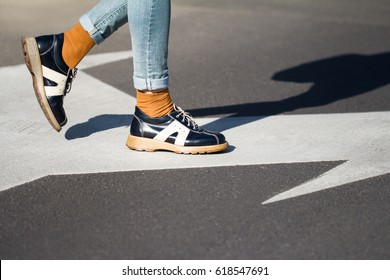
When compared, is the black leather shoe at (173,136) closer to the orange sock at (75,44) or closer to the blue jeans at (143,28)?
the blue jeans at (143,28)

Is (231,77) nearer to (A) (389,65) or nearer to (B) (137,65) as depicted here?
(A) (389,65)

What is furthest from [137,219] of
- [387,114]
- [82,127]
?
[387,114]

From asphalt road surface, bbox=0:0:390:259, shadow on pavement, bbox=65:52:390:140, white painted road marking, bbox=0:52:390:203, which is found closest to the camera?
asphalt road surface, bbox=0:0:390:259

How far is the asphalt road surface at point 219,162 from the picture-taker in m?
3.36

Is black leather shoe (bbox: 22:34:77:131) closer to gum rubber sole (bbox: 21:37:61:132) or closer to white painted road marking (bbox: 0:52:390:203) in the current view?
gum rubber sole (bbox: 21:37:61:132)

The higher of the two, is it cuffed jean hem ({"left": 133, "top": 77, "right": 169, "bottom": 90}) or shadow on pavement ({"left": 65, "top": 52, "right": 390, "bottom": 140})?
cuffed jean hem ({"left": 133, "top": 77, "right": 169, "bottom": 90})

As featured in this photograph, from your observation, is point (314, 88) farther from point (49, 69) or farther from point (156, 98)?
point (49, 69)

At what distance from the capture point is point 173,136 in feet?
14.5

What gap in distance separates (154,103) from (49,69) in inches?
22.2

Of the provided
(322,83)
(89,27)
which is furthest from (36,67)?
(322,83)

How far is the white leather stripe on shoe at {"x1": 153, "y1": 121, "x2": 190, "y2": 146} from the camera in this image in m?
4.43

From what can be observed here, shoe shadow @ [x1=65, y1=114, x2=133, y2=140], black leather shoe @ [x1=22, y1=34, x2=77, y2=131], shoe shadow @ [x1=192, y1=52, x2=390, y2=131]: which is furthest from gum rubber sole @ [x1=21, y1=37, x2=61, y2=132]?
shoe shadow @ [x1=192, y1=52, x2=390, y2=131]

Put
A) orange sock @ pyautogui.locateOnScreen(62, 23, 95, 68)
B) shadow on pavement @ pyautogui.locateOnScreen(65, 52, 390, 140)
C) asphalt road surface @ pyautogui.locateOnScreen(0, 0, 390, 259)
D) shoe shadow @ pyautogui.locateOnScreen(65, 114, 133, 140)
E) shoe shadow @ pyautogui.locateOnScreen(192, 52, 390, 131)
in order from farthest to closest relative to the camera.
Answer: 1. shoe shadow @ pyautogui.locateOnScreen(192, 52, 390, 131)
2. shadow on pavement @ pyautogui.locateOnScreen(65, 52, 390, 140)
3. shoe shadow @ pyautogui.locateOnScreen(65, 114, 133, 140)
4. orange sock @ pyautogui.locateOnScreen(62, 23, 95, 68)
5. asphalt road surface @ pyautogui.locateOnScreen(0, 0, 390, 259)

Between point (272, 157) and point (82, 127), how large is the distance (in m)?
1.13
